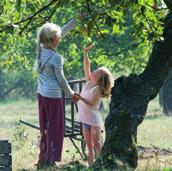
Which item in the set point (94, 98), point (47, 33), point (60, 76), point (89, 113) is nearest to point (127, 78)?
point (94, 98)

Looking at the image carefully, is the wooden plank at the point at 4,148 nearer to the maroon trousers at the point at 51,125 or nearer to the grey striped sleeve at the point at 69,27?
the maroon trousers at the point at 51,125

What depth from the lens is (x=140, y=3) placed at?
9.75m

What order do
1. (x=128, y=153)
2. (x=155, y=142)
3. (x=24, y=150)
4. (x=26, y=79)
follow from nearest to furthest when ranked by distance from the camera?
(x=128, y=153), (x=24, y=150), (x=155, y=142), (x=26, y=79)

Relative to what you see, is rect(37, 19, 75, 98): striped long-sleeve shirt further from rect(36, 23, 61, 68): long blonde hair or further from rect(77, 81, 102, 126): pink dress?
rect(77, 81, 102, 126): pink dress

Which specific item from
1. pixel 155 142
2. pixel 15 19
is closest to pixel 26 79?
pixel 155 142

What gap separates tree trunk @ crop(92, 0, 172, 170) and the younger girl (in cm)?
33

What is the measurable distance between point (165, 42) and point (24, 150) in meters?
4.82

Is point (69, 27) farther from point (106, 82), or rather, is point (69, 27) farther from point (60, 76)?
point (60, 76)

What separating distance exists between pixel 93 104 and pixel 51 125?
0.82 meters

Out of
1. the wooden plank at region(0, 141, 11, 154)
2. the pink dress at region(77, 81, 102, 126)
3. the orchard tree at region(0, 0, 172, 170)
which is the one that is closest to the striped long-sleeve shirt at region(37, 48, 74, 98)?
the orchard tree at region(0, 0, 172, 170)

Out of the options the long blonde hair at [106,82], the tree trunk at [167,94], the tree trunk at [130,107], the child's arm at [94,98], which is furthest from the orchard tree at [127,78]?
the tree trunk at [167,94]

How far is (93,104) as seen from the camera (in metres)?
11.4

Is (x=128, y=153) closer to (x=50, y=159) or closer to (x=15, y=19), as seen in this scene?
(x=50, y=159)

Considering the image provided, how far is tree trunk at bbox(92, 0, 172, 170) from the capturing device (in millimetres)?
10602
